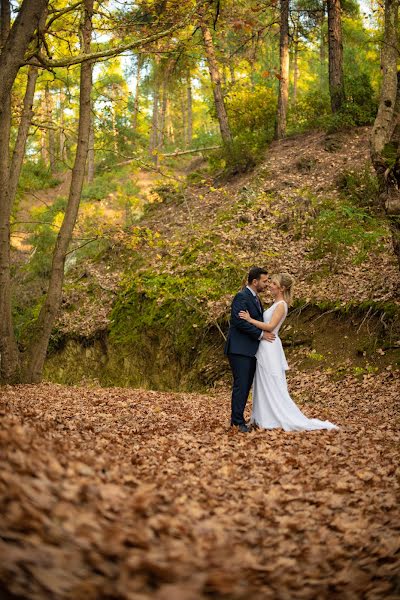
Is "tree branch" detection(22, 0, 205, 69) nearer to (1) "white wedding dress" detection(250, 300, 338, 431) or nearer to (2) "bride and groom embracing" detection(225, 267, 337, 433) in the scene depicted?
(2) "bride and groom embracing" detection(225, 267, 337, 433)

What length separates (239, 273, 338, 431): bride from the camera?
7520mm

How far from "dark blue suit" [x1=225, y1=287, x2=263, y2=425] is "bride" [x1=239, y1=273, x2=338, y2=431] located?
0.11m

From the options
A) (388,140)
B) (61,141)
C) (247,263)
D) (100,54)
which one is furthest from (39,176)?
(388,140)

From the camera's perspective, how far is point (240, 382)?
759 centimetres

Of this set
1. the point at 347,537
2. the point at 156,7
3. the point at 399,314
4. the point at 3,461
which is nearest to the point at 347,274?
the point at 399,314

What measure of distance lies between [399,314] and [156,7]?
729 centimetres

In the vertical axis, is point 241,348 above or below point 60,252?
below

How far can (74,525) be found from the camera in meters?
2.94

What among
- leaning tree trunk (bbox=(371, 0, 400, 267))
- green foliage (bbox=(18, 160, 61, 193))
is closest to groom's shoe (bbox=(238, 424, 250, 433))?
leaning tree trunk (bbox=(371, 0, 400, 267))

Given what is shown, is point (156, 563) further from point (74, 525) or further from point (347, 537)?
point (347, 537)

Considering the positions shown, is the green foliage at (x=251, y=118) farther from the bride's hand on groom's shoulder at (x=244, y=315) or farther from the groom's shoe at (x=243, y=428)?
the groom's shoe at (x=243, y=428)

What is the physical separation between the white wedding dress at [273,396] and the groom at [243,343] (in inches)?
4.9

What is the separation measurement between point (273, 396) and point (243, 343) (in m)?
0.84

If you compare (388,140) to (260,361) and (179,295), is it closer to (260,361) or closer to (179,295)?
(260,361)
